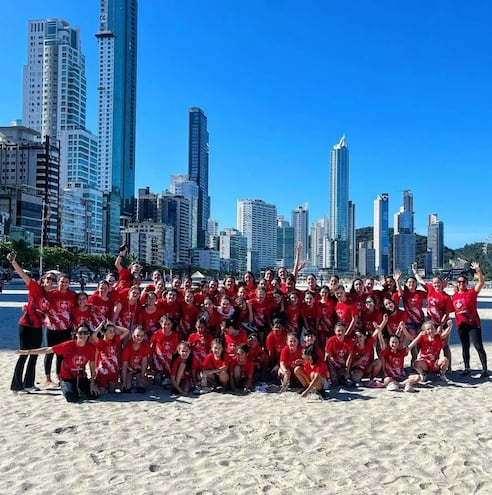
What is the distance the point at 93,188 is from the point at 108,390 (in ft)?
452

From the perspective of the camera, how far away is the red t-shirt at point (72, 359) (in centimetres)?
711

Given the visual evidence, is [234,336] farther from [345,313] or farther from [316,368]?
[345,313]

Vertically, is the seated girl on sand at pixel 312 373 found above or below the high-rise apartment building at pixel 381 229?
below

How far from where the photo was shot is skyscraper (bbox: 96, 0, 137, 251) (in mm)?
179250

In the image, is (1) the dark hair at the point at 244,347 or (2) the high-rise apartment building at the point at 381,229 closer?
(1) the dark hair at the point at 244,347

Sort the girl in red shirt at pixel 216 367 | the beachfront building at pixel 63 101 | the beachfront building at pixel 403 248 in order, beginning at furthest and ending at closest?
the beachfront building at pixel 403 248 → the beachfront building at pixel 63 101 → the girl in red shirt at pixel 216 367

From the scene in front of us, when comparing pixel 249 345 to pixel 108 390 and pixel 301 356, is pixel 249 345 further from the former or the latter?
pixel 108 390

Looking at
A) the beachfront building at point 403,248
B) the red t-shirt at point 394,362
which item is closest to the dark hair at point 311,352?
the red t-shirt at point 394,362

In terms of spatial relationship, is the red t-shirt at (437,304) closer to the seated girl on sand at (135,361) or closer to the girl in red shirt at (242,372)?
the girl in red shirt at (242,372)

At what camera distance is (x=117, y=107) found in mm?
180000

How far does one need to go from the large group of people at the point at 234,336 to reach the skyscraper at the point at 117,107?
169 metres

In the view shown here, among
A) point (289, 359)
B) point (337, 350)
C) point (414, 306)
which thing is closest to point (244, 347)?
point (289, 359)

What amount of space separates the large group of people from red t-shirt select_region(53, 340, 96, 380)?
0.04ft

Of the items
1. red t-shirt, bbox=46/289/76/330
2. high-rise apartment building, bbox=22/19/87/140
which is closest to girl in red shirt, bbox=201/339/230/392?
red t-shirt, bbox=46/289/76/330
